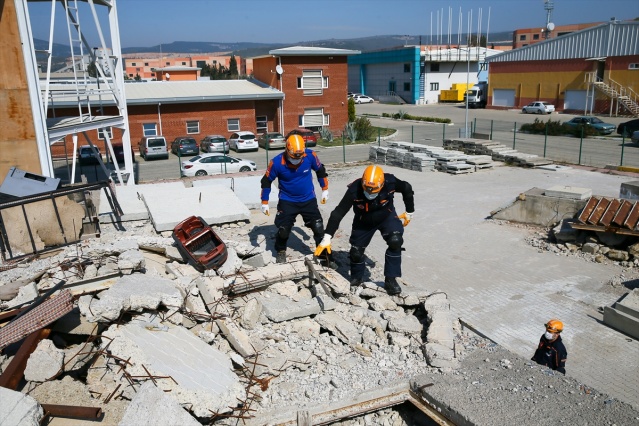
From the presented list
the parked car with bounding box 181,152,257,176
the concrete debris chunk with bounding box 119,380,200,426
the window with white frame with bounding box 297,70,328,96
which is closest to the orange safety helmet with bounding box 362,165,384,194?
the concrete debris chunk with bounding box 119,380,200,426

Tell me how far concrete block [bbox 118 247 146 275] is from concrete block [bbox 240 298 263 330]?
4.94ft

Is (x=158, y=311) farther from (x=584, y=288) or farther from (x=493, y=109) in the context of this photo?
(x=493, y=109)

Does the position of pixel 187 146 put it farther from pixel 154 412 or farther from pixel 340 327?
pixel 154 412

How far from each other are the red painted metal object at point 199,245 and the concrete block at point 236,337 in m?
1.71

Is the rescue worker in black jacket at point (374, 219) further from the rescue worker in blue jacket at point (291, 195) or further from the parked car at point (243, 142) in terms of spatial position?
the parked car at point (243, 142)

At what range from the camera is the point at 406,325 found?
252 inches

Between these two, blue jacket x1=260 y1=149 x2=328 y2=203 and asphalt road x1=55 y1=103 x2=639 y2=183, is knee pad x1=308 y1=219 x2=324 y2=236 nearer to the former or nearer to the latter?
blue jacket x1=260 y1=149 x2=328 y2=203

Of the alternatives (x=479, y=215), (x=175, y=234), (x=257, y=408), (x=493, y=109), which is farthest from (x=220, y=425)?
(x=493, y=109)

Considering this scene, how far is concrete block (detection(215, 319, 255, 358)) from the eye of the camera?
225 inches

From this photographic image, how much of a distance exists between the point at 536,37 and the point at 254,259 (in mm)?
110142

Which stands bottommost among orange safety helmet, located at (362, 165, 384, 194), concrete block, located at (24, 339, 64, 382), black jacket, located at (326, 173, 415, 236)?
concrete block, located at (24, 339, 64, 382)

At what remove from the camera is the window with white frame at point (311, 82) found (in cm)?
3522

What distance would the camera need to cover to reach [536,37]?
103 meters

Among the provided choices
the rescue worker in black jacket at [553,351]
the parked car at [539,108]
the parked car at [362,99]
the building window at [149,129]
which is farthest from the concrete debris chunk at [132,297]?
the parked car at [362,99]
